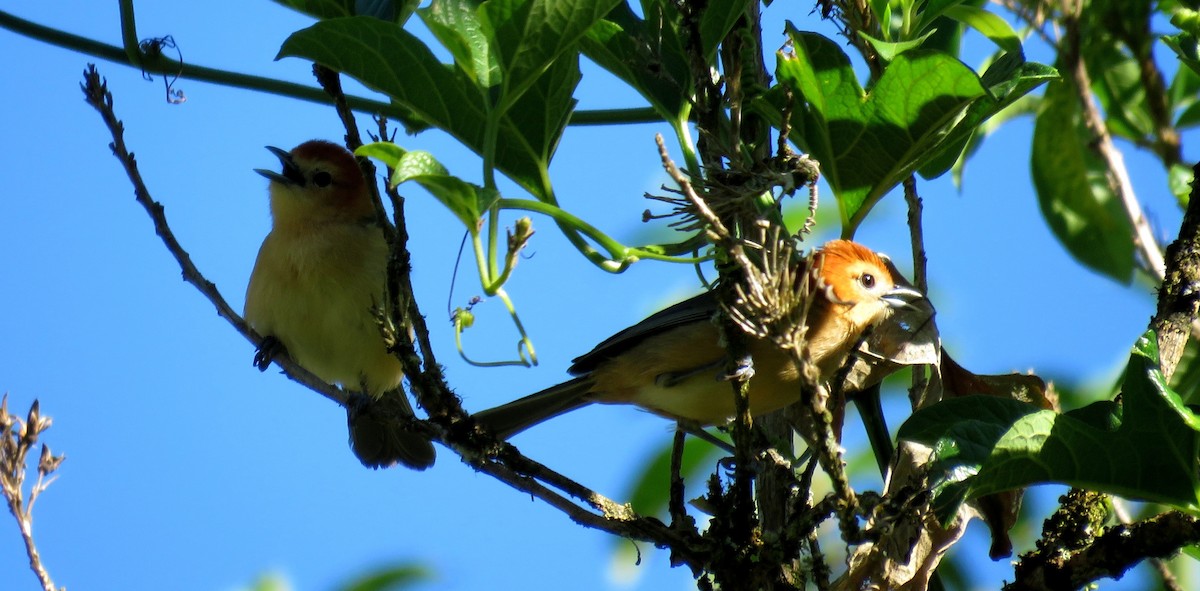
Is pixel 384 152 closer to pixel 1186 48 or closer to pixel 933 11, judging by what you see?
pixel 933 11

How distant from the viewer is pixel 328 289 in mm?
4922

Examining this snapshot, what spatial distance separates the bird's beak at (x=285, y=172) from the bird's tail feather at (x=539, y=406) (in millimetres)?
2012

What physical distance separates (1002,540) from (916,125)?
92 cm

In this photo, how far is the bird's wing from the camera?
3.76 m

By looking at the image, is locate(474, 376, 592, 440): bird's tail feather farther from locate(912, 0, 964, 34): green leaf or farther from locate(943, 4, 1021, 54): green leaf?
locate(912, 0, 964, 34): green leaf

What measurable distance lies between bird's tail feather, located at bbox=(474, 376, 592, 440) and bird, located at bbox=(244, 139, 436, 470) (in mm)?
717

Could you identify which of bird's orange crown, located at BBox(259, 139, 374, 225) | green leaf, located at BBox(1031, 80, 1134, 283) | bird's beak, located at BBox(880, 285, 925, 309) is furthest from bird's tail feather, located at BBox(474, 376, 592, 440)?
green leaf, located at BBox(1031, 80, 1134, 283)

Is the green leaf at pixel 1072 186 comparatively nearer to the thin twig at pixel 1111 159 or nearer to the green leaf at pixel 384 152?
the thin twig at pixel 1111 159

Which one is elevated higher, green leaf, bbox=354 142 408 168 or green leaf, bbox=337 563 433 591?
green leaf, bbox=337 563 433 591

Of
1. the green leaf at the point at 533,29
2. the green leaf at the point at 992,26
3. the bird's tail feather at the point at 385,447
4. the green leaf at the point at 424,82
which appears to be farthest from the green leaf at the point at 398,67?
the bird's tail feather at the point at 385,447

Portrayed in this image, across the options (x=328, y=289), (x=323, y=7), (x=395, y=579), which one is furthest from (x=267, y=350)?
(x=323, y=7)

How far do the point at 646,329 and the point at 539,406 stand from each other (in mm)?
526

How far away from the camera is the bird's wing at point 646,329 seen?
3.76 meters

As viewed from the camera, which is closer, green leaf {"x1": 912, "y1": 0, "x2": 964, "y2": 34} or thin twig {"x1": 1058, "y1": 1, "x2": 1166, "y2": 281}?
green leaf {"x1": 912, "y1": 0, "x2": 964, "y2": 34}
